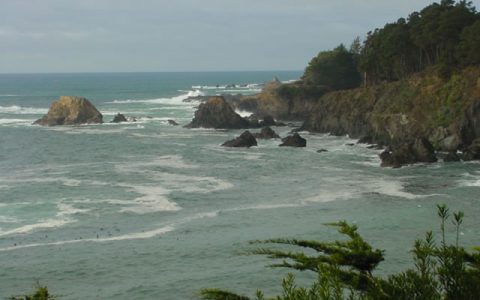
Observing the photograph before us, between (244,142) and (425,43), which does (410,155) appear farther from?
(425,43)

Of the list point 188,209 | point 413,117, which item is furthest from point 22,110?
point 188,209

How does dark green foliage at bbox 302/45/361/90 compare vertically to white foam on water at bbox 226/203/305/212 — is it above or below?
above

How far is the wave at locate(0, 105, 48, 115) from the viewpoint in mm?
151375

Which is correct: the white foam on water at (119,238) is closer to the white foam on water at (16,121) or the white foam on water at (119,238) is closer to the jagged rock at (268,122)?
the jagged rock at (268,122)

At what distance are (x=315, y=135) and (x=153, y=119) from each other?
43957 millimetres

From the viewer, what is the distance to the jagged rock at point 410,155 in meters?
66.6

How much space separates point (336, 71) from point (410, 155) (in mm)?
53647

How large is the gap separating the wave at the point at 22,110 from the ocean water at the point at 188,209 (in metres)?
65.7

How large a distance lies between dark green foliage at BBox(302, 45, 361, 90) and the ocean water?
116 ft

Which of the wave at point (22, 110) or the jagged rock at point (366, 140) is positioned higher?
the jagged rock at point (366, 140)

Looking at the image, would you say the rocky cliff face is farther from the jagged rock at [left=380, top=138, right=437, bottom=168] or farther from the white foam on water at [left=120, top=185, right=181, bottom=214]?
the white foam on water at [left=120, top=185, right=181, bottom=214]

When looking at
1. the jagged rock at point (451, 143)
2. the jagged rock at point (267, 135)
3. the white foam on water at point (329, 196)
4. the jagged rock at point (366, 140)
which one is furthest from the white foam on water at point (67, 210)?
the jagged rock at point (267, 135)

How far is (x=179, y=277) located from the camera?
33812 mm

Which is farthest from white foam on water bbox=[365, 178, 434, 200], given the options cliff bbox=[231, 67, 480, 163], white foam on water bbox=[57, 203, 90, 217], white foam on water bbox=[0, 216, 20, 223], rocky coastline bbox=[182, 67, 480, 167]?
white foam on water bbox=[0, 216, 20, 223]
